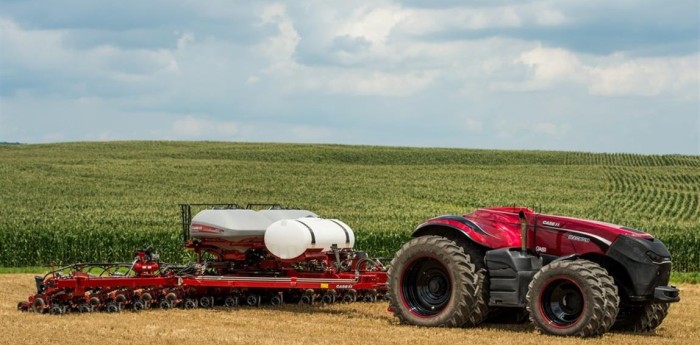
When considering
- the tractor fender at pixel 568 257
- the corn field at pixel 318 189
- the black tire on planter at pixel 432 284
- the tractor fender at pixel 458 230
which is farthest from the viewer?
the corn field at pixel 318 189

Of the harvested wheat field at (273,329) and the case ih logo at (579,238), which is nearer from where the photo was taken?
the harvested wheat field at (273,329)

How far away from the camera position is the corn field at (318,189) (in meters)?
31.4

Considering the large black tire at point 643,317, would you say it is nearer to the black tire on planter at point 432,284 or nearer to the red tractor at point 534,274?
the red tractor at point 534,274

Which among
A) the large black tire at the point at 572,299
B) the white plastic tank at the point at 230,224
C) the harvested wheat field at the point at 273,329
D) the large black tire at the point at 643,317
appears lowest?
the harvested wheat field at the point at 273,329

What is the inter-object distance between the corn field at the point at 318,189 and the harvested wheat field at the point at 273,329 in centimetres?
1475

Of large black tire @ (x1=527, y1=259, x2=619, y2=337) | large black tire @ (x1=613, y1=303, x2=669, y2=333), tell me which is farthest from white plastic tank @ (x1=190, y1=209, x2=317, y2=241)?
large black tire @ (x1=613, y1=303, x2=669, y2=333)

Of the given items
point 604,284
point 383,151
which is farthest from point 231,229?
point 383,151

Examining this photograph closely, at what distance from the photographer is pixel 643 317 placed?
536 inches

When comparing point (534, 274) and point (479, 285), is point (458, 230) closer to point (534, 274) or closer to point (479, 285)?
point (479, 285)

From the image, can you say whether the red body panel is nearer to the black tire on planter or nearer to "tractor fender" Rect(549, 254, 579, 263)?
"tractor fender" Rect(549, 254, 579, 263)

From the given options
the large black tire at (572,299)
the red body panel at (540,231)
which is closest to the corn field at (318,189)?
the red body panel at (540,231)

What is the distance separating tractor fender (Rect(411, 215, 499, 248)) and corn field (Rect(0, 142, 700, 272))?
1669cm

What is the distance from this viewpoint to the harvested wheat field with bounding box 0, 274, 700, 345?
1270 cm

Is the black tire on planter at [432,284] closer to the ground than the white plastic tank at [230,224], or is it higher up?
closer to the ground
